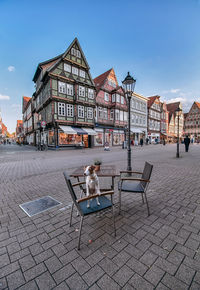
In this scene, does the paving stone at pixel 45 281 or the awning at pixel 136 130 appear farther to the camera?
the awning at pixel 136 130

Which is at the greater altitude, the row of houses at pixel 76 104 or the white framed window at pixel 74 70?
the white framed window at pixel 74 70

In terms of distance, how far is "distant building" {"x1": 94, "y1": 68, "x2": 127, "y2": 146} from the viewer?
25281 millimetres

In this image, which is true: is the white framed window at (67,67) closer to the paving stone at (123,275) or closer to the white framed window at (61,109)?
the white framed window at (61,109)

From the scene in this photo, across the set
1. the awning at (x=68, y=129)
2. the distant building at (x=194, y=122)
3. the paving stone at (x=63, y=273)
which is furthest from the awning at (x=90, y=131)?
the distant building at (x=194, y=122)

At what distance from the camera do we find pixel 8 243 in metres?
2.22

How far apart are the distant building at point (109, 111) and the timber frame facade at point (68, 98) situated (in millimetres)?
1835

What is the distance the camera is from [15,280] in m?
1.63

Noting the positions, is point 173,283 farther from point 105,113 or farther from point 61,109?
point 105,113

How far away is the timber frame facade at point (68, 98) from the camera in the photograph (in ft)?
63.2

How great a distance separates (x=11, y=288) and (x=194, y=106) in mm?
79530

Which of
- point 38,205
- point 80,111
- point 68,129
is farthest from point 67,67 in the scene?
point 38,205

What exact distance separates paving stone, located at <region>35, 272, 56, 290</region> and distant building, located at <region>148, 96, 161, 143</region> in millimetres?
40294

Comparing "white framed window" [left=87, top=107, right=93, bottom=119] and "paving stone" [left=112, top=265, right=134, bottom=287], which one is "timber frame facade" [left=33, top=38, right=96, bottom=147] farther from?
"paving stone" [left=112, top=265, right=134, bottom=287]

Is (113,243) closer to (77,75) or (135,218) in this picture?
(135,218)
